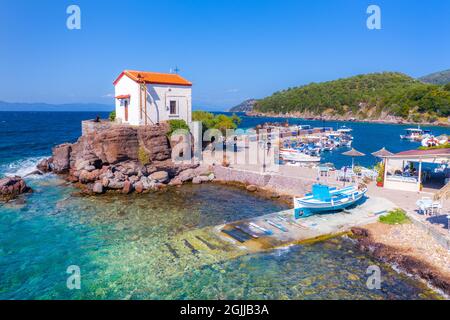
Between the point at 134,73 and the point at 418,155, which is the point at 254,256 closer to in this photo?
the point at 418,155

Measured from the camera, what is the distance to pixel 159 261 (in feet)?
43.5

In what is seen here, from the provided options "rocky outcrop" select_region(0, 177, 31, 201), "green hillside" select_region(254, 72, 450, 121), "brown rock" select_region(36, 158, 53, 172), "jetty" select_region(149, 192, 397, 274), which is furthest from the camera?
"green hillside" select_region(254, 72, 450, 121)

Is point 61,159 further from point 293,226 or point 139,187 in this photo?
point 293,226

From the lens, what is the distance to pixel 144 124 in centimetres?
3062

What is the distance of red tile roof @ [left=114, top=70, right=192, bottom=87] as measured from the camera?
99.7ft

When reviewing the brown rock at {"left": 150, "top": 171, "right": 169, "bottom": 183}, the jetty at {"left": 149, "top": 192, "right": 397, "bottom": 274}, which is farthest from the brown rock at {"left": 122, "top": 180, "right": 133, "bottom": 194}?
the jetty at {"left": 149, "top": 192, "right": 397, "bottom": 274}

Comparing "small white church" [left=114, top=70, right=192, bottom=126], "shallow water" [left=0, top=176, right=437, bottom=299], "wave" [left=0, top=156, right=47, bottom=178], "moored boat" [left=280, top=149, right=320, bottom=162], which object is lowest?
"shallow water" [left=0, top=176, right=437, bottom=299]

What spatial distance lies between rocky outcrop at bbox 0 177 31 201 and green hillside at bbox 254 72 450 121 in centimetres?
11521

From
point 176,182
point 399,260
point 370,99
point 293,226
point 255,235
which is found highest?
point 370,99

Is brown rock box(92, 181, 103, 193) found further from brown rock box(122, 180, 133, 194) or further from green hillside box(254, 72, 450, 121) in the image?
green hillside box(254, 72, 450, 121)

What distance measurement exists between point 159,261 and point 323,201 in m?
9.62

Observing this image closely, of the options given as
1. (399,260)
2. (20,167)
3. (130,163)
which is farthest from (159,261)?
(20,167)

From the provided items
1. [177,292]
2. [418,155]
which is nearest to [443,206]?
[418,155]

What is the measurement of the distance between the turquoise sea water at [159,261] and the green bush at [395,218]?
2.95 meters
